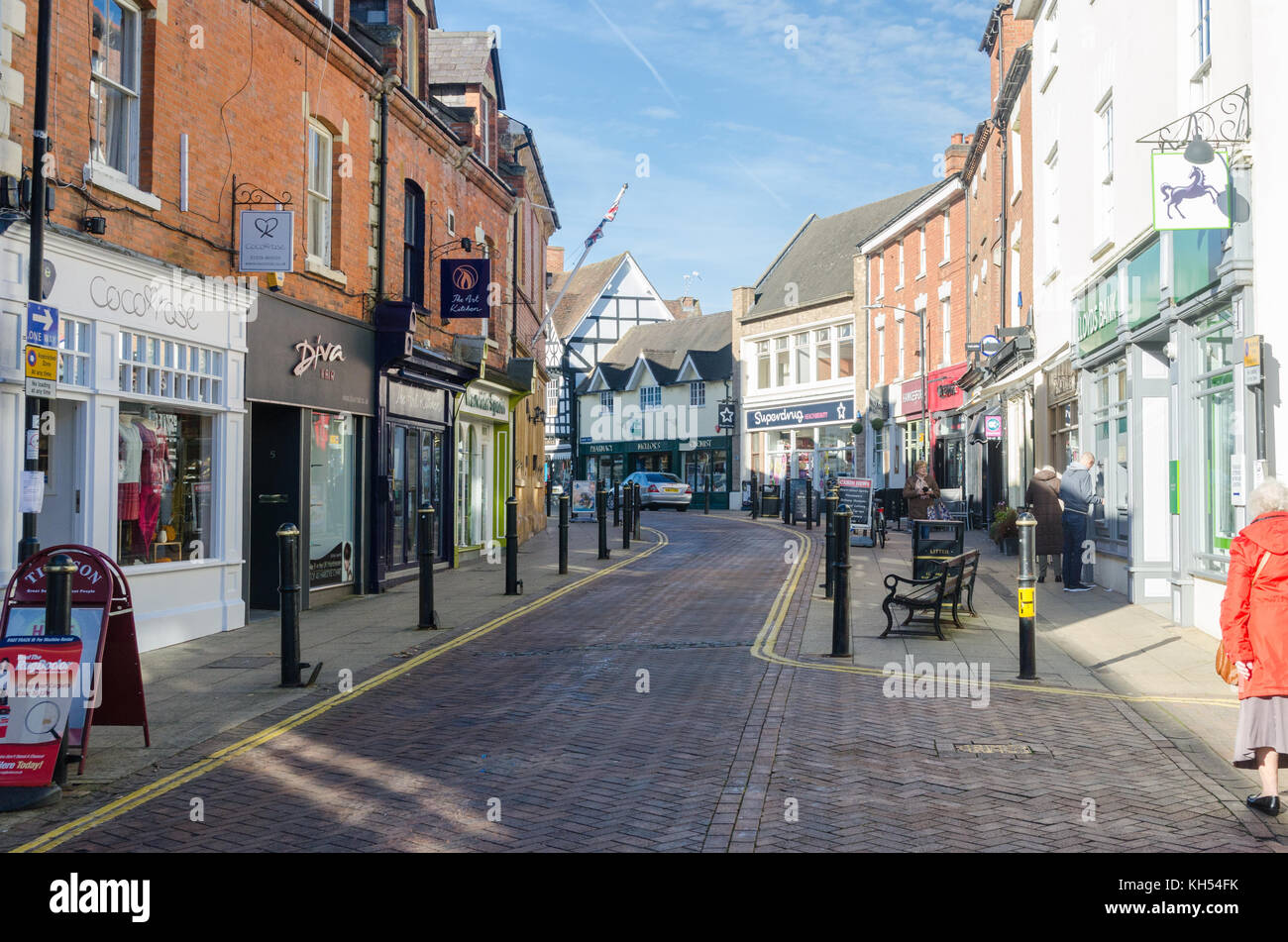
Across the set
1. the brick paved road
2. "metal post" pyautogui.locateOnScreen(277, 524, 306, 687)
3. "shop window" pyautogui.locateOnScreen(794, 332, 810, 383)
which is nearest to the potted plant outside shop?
the brick paved road

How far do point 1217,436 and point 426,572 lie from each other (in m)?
8.09

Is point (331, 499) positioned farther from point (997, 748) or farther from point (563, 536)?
point (997, 748)

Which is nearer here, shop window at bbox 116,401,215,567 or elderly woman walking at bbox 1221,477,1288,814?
elderly woman walking at bbox 1221,477,1288,814

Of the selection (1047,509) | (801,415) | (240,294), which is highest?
(801,415)

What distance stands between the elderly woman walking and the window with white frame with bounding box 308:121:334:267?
1165 cm

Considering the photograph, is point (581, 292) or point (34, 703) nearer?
point (34, 703)

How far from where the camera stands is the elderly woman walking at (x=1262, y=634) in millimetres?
5641

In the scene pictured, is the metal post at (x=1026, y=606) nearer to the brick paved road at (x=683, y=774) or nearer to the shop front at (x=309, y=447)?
the brick paved road at (x=683, y=774)

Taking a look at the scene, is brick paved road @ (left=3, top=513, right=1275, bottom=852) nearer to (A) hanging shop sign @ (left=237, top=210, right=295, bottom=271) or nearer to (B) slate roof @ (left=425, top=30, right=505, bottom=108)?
(A) hanging shop sign @ (left=237, top=210, right=295, bottom=271)

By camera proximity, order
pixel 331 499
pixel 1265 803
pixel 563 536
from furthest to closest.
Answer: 1. pixel 563 536
2. pixel 331 499
3. pixel 1265 803

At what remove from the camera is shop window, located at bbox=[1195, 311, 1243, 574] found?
11117 mm

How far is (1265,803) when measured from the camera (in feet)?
18.5

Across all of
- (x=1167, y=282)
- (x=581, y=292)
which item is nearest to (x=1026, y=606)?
(x=1167, y=282)
